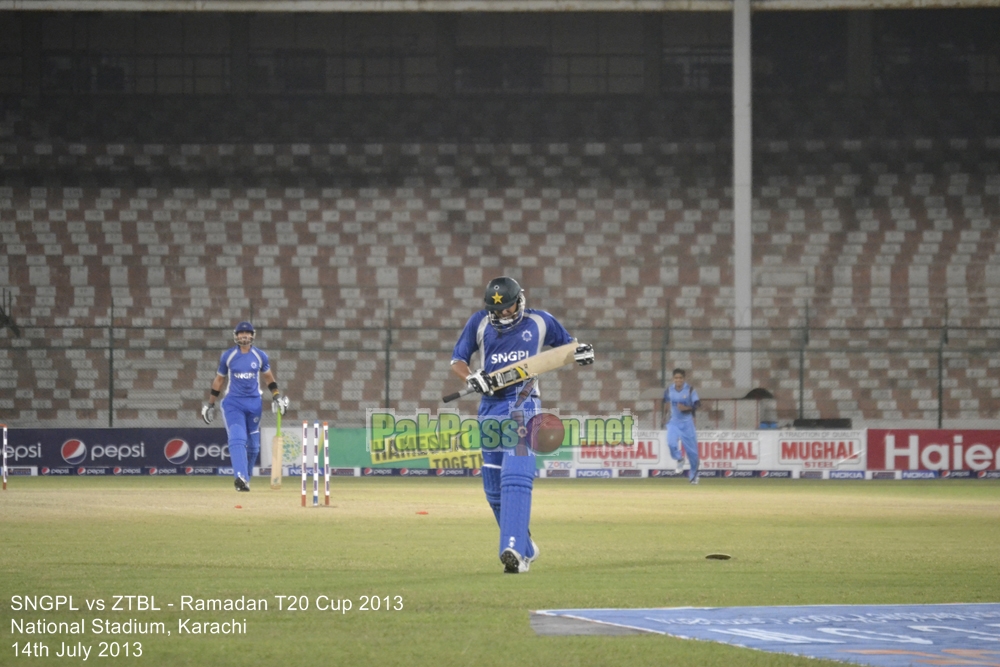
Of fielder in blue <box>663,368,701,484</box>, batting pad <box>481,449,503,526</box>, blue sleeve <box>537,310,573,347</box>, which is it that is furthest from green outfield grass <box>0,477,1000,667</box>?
fielder in blue <box>663,368,701,484</box>

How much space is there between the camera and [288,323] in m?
35.3

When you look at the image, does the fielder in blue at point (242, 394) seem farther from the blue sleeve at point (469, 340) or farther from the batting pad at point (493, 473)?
the batting pad at point (493, 473)

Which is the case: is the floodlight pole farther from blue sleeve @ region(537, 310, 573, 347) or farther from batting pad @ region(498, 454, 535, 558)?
batting pad @ region(498, 454, 535, 558)

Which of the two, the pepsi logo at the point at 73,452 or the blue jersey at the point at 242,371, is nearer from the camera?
the blue jersey at the point at 242,371

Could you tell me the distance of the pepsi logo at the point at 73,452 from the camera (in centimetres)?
2900

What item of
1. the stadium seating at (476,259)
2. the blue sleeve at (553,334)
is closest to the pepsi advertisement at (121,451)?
the stadium seating at (476,259)

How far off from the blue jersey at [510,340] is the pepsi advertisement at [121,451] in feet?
63.2

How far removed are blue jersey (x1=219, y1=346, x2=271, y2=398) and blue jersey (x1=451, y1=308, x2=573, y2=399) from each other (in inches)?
393

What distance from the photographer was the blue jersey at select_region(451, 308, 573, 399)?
35.6 ft

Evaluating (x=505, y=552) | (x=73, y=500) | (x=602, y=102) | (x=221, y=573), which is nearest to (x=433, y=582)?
(x=505, y=552)

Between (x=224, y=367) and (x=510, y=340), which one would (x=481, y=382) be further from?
(x=224, y=367)

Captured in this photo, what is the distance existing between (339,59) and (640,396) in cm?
1324

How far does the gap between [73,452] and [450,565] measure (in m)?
19.7

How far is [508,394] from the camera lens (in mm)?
10688
